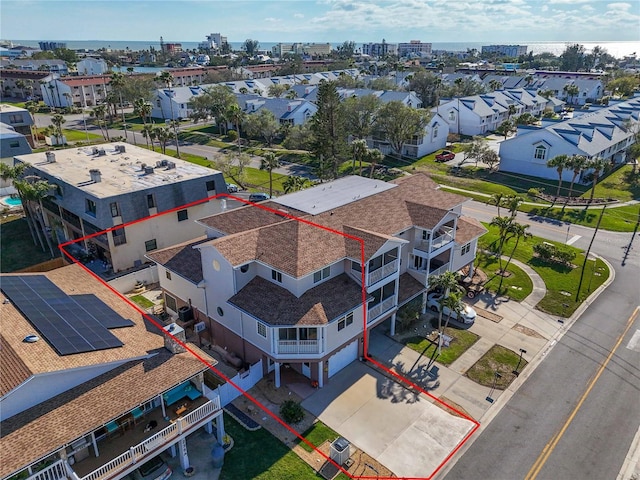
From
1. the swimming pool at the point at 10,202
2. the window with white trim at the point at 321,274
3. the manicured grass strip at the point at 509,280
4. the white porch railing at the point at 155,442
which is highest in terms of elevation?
the window with white trim at the point at 321,274

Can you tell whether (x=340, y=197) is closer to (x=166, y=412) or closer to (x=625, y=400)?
(x=166, y=412)

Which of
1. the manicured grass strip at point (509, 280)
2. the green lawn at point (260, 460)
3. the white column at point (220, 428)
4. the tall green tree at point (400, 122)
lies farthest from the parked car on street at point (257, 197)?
the white column at point (220, 428)

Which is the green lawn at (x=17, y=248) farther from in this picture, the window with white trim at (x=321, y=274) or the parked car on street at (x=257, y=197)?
the window with white trim at (x=321, y=274)

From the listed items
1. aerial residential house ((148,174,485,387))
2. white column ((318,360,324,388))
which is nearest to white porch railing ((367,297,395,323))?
aerial residential house ((148,174,485,387))

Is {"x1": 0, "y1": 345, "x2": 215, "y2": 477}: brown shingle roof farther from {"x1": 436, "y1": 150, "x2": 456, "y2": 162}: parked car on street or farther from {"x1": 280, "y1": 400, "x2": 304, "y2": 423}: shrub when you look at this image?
{"x1": 436, "y1": 150, "x2": 456, "y2": 162}: parked car on street

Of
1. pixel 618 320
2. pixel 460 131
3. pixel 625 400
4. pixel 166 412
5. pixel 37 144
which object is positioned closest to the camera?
pixel 166 412

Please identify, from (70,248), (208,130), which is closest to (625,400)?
(70,248)
